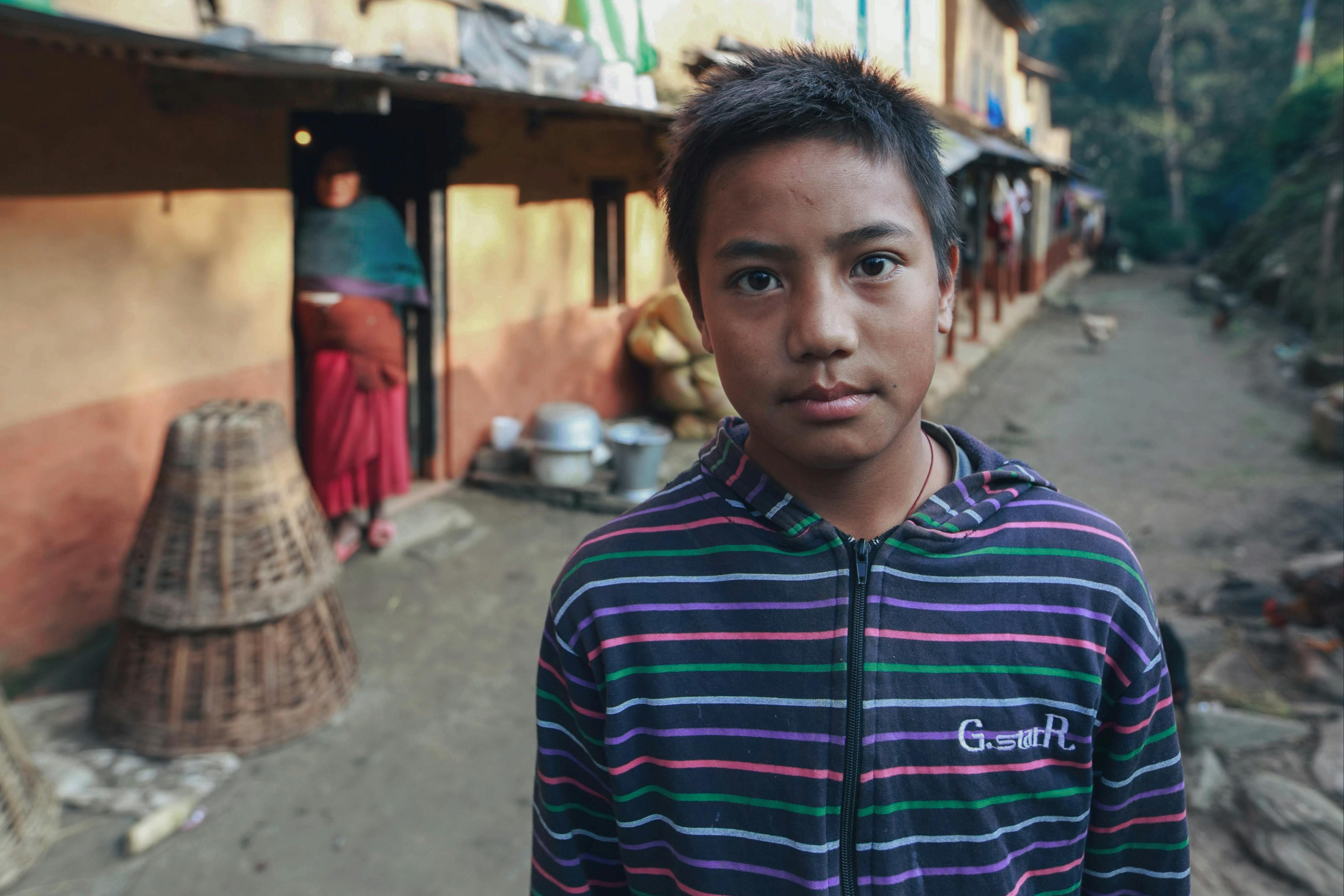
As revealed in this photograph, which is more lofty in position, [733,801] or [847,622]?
[847,622]

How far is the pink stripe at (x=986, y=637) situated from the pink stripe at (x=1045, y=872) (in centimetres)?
26

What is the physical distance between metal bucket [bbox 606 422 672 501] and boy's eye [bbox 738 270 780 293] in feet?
16.8

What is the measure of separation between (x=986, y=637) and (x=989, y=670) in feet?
0.12

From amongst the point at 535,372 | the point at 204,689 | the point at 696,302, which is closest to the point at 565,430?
the point at 535,372

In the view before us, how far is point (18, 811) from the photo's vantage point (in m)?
3.01

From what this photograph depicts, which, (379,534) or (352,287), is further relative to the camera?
(379,534)

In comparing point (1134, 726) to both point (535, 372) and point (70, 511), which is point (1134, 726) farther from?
point (535, 372)

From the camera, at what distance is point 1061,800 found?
1154mm

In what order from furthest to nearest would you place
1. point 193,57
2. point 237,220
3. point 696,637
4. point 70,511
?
1. point 237,220
2. point 70,511
3. point 193,57
4. point 696,637

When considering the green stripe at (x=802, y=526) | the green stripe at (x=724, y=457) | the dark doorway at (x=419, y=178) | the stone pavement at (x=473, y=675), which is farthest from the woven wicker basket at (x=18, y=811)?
the dark doorway at (x=419, y=178)

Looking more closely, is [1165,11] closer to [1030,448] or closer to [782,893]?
[1030,448]

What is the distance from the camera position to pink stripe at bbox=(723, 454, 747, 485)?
4.06 ft

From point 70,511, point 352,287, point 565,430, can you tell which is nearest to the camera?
point 70,511

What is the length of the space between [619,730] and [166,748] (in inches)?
120
